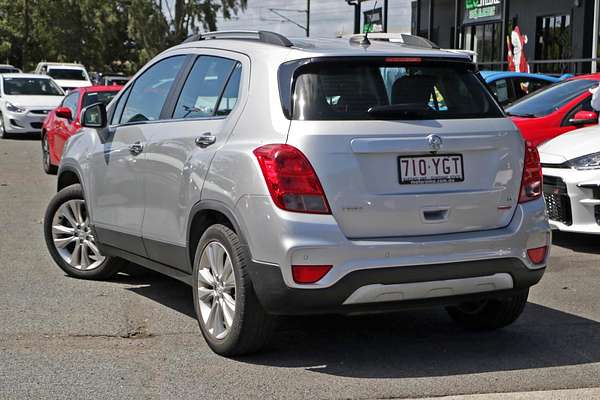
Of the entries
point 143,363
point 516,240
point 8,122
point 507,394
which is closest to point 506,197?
point 516,240

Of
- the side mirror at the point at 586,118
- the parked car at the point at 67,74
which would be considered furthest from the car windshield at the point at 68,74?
the side mirror at the point at 586,118

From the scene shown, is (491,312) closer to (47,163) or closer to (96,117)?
(96,117)

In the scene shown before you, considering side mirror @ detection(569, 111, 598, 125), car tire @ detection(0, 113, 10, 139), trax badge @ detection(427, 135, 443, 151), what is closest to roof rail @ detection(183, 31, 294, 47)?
trax badge @ detection(427, 135, 443, 151)

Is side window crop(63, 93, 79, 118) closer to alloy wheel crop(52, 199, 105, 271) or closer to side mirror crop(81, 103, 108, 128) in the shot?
alloy wheel crop(52, 199, 105, 271)

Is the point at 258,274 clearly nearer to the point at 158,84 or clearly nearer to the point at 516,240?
the point at 516,240

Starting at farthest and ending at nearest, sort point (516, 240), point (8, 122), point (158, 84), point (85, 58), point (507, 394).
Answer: point (85, 58) → point (8, 122) → point (158, 84) → point (516, 240) → point (507, 394)

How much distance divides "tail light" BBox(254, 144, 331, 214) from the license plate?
0.48m

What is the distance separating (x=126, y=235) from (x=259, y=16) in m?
52.9

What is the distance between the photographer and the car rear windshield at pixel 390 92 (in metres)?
4.98

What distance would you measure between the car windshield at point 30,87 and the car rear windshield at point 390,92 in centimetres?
1970

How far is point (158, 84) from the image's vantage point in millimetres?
6352

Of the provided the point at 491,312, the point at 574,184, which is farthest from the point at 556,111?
the point at 491,312

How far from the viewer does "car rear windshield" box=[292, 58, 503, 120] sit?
4.98m

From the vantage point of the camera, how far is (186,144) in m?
5.64
